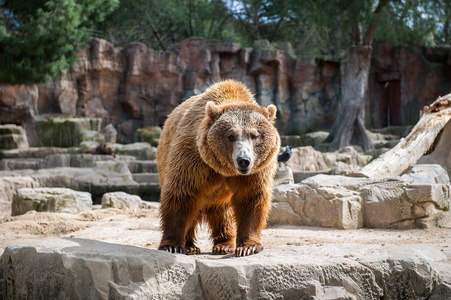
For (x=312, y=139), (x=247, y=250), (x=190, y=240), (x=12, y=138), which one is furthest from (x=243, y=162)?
(x=312, y=139)

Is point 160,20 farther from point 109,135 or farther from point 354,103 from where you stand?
point 354,103

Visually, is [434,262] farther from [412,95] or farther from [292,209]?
[412,95]

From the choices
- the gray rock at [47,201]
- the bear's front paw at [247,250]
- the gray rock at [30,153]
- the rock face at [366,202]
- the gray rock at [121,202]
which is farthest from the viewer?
the gray rock at [30,153]

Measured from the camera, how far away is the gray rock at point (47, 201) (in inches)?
255

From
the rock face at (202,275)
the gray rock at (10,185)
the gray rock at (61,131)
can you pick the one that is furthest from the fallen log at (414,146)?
the gray rock at (61,131)

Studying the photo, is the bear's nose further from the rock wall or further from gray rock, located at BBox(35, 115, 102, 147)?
the rock wall

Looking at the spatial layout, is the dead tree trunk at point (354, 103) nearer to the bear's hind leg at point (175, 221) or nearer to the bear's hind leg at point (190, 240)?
the bear's hind leg at point (190, 240)

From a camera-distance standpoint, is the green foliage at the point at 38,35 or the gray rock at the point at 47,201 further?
the green foliage at the point at 38,35

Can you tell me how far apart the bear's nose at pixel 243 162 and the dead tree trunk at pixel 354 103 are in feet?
Answer: 43.7

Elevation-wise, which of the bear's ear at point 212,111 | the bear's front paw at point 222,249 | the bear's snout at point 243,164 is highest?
the bear's ear at point 212,111

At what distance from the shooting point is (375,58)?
850 inches

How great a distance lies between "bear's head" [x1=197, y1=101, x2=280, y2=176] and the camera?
3365 mm

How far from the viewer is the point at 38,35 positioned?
11820mm

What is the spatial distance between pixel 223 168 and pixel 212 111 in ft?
1.46
